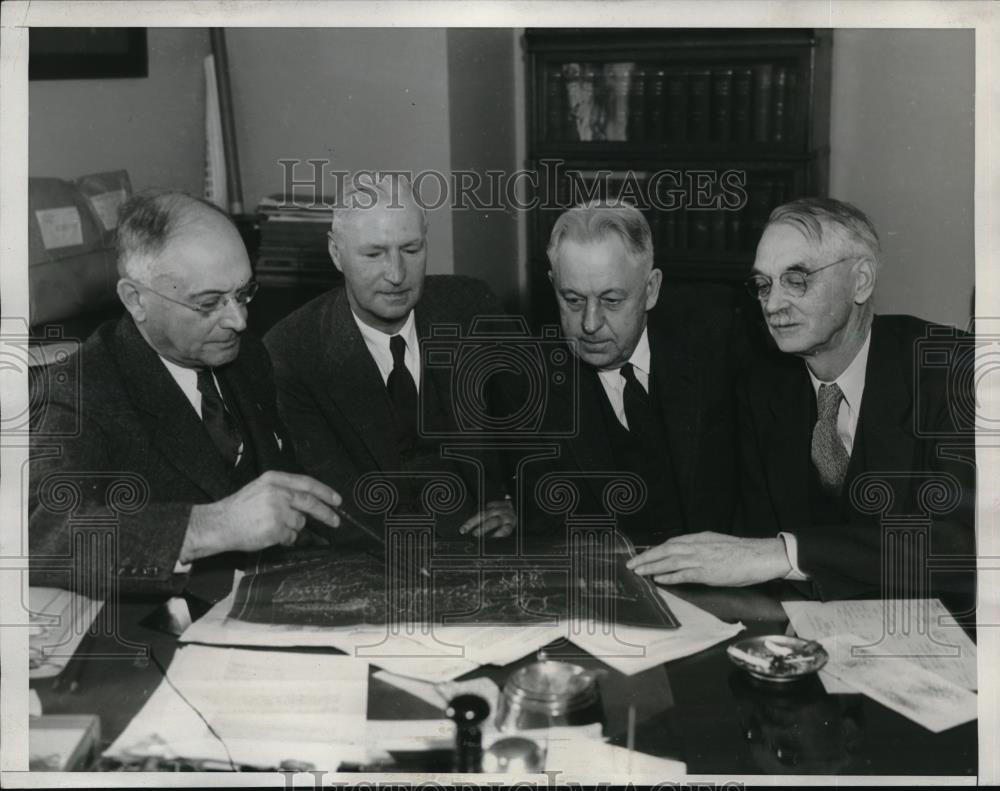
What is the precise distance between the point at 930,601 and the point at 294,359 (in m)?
1.36

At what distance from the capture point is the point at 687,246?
6.91ft

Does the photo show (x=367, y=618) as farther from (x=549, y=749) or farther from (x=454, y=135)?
(x=454, y=135)

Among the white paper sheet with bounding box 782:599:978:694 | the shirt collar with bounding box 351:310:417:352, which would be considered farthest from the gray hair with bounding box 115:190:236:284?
the white paper sheet with bounding box 782:599:978:694

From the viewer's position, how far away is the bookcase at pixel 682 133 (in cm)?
210

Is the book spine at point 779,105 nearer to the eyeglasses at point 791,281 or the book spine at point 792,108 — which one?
the book spine at point 792,108

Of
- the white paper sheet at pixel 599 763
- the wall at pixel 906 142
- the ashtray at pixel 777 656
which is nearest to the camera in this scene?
the ashtray at pixel 777 656

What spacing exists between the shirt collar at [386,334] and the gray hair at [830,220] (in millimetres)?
739

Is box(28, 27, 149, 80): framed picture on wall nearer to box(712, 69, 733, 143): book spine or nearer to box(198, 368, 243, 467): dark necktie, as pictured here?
box(198, 368, 243, 467): dark necktie

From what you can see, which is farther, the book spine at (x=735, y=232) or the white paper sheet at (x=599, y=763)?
the book spine at (x=735, y=232)

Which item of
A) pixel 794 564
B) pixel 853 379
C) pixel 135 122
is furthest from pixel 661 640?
pixel 135 122

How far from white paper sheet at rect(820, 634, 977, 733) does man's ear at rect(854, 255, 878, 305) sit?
0.66 metres

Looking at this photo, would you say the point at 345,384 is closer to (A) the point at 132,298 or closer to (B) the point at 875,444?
(A) the point at 132,298

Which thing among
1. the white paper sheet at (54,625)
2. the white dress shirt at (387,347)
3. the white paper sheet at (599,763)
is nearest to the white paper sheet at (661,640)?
the white paper sheet at (599,763)

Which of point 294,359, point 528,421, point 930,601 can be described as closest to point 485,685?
point 528,421
